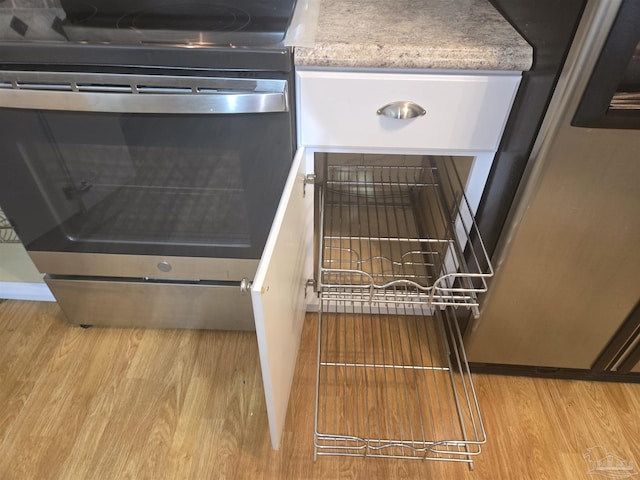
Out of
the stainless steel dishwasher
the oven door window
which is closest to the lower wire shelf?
the stainless steel dishwasher

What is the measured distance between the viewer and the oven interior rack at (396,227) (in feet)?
4.26

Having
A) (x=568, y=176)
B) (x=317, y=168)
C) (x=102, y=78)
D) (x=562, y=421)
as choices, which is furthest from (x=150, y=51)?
(x=562, y=421)

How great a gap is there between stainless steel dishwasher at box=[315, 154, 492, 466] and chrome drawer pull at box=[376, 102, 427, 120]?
27 cm

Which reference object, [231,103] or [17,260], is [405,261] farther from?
[17,260]

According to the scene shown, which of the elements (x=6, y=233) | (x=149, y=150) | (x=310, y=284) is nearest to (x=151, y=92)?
(x=149, y=150)

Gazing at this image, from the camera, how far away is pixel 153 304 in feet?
4.60

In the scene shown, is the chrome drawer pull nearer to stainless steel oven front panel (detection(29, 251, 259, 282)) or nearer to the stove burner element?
the stove burner element

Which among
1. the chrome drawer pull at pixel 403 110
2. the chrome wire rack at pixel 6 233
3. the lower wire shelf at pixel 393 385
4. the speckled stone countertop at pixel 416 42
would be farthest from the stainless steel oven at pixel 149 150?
the chrome wire rack at pixel 6 233

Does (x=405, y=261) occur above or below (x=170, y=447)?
above

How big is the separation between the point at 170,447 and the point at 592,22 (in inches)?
52.5

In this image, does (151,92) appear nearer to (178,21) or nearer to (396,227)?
(178,21)

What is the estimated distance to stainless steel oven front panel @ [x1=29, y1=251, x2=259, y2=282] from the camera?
126 cm

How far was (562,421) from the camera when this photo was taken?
1265 mm

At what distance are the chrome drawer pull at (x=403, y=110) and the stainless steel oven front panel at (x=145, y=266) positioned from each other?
546mm
